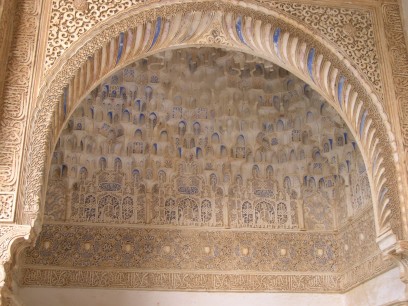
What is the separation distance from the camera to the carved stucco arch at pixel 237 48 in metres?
3.91

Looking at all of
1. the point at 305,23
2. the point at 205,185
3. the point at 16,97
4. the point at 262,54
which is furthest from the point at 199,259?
the point at 16,97

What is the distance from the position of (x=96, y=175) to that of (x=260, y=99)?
216 centimetres

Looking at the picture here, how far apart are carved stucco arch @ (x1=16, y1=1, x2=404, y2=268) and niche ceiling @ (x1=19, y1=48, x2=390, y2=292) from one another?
1806mm

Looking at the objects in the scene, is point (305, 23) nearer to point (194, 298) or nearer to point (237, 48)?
point (237, 48)

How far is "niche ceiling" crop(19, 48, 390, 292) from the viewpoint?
20.4 feet

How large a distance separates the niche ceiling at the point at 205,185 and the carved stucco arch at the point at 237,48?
1.81 m

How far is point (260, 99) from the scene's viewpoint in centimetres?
672

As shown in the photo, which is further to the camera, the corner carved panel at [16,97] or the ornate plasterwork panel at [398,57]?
the ornate plasterwork panel at [398,57]

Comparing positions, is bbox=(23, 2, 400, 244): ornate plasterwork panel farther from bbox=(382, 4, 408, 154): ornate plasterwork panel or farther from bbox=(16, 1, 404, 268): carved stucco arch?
bbox=(382, 4, 408, 154): ornate plasterwork panel

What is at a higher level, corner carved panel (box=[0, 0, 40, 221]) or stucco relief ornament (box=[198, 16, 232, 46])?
stucco relief ornament (box=[198, 16, 232, 46])

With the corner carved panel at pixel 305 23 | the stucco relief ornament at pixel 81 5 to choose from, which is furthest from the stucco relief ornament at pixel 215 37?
the stucco relief ornament at pixel 81 5

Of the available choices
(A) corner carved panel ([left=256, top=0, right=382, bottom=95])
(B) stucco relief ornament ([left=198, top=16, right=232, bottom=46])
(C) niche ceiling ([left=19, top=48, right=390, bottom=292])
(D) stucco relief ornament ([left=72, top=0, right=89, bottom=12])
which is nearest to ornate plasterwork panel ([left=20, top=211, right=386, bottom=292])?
(C) niche ceiling ([left=19, top=48, right=390, bottom=292])

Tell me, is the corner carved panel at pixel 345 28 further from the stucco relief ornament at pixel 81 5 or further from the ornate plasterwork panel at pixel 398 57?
the stucco relief ornament at pixel 81 5

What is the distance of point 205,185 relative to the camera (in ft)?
21.8
